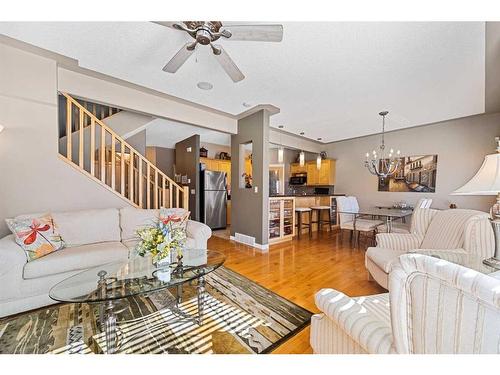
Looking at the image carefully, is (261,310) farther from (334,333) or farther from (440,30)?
(440,30)

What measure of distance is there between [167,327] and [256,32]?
2431 millimetres

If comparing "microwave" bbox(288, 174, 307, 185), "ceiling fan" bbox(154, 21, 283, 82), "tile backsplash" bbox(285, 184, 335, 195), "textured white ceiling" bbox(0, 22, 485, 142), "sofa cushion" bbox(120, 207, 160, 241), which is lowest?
"sofa cushion" bbox(120, 207, 160, 241)

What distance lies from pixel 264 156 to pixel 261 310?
8.86ft

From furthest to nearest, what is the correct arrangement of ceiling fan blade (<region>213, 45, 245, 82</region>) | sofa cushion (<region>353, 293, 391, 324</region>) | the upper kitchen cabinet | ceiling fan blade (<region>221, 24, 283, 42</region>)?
the upper kitchen cabinet, ceiling fan blade (<region>213, 45, 245, 82</region>), ceiling fan blade (<region>221, 24, 283, 42</region>), sofa cushion (<region>353, 293, 391, 324</region>)

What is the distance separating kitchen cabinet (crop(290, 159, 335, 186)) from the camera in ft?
21.6

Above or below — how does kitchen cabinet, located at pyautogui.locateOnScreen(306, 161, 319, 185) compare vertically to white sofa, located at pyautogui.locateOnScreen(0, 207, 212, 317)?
above

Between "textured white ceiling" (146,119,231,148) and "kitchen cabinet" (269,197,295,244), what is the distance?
2.05 metres

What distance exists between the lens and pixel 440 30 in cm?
192

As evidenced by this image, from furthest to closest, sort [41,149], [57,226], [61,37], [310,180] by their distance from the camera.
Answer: [310,180] < [41,149] < [57,226] < [61,37]

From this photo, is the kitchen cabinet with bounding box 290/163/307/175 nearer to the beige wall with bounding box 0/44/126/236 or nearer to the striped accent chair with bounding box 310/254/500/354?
the beige wall with bounding box 0/44/126/236

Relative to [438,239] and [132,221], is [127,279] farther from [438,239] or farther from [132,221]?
[438,239]

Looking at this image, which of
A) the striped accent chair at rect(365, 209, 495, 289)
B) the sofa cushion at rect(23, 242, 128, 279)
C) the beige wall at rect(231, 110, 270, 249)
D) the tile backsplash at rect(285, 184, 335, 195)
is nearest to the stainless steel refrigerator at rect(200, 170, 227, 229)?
the beige wall at rect(231, 110, 270, 249)
